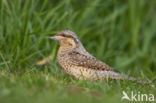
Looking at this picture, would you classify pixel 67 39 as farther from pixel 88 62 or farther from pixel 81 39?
pixel 81 39

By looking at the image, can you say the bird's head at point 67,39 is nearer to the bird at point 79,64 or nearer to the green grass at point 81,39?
the bird at point 79,64

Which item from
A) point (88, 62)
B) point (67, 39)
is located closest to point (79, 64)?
point (88, 62)

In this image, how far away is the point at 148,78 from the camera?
775cm

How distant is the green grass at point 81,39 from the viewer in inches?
202

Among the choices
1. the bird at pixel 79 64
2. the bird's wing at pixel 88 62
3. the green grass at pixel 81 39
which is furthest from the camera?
the bird's wing at pixel 88 62

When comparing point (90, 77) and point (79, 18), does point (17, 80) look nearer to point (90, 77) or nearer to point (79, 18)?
point (90, 77)

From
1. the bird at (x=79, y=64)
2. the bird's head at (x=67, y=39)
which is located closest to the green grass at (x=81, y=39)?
the bird at (x=79, y=64)

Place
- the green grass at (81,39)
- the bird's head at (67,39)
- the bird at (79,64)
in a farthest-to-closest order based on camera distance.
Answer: the bird's head at (67,39) → the bird at (79,64) → the green grass at (81,39)

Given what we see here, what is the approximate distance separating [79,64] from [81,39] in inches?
104

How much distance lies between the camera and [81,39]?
9.81 meters

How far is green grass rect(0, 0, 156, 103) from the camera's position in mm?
5133

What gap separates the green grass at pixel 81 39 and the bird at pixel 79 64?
151 mm

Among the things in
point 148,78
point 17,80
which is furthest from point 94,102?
point 148,78

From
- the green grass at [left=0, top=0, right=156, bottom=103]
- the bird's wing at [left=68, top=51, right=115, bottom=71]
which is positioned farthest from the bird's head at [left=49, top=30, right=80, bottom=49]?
the green grass at [left=0, top=0, right=156, bottom=103]
